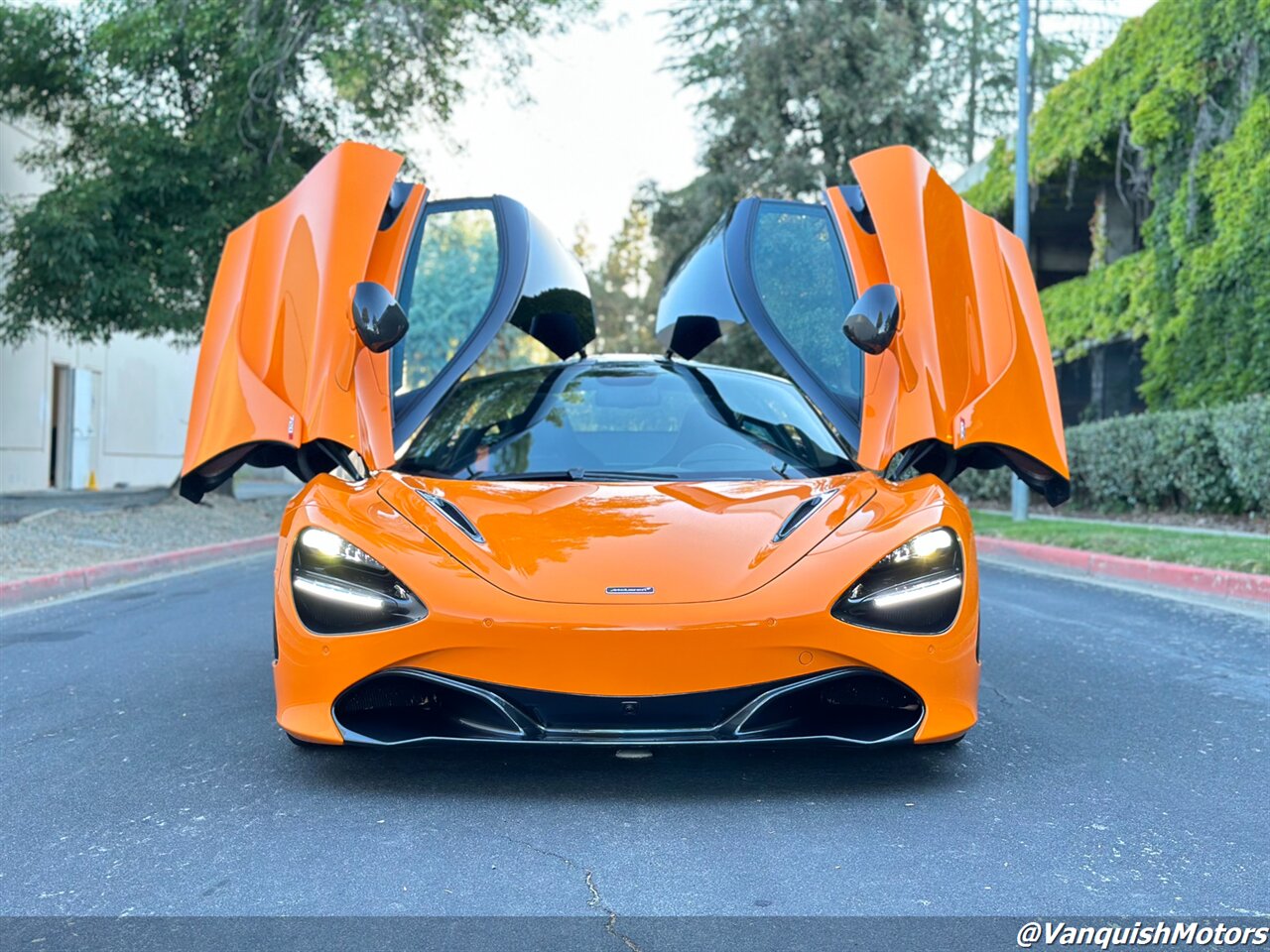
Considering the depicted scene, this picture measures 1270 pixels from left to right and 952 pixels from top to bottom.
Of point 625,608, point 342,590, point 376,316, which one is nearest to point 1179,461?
point 376,316

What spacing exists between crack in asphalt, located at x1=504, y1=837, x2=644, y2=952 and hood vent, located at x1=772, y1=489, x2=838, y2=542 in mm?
1071

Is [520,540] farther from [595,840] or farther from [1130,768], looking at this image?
[1130,768]

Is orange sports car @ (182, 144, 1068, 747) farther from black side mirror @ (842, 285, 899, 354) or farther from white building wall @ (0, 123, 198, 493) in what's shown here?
white building wall @ (0, 123, 198, 493)

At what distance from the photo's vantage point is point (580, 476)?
402 cm

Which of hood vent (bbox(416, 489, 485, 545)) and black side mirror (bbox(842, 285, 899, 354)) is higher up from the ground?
black side mirror (bbox(842, 285, 899, 354))

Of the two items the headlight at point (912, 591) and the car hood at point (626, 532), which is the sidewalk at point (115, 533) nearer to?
the car hood at point (626, 532)

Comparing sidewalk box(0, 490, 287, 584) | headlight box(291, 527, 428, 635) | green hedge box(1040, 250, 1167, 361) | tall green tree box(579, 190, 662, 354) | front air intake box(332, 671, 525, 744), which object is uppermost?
tall green tree box(579, 190, 662, 354)

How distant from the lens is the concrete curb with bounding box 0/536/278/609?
8.69 m

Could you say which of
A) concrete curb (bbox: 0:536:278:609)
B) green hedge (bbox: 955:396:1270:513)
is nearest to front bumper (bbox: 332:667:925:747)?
concrete curb (bbox: 0:536:278:609)

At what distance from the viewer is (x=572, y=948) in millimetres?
2289

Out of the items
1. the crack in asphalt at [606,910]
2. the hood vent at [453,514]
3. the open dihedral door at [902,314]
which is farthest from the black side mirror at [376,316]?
the crack in asphalt at [606,910]

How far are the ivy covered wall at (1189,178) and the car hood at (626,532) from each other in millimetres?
12710

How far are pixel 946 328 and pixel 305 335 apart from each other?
2.20 meters

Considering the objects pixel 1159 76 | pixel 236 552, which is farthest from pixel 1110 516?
pixel 236 552
